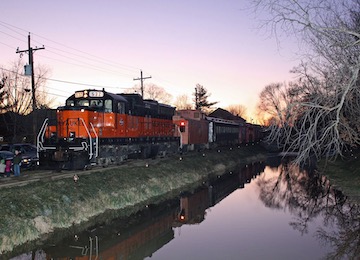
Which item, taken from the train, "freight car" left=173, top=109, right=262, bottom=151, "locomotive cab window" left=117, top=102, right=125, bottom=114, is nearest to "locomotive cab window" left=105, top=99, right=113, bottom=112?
the train

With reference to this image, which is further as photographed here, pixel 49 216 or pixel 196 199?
pixel 196 199

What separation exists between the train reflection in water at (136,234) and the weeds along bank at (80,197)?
881mm

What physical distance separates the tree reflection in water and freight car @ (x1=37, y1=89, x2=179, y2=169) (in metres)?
10.2

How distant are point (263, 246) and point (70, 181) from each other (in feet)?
30.0

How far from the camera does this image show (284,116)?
10148 mm

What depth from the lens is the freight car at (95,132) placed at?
63.7 ft

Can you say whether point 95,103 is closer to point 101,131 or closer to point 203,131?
point 101,131

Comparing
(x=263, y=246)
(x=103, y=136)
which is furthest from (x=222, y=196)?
(x=263, y=246)

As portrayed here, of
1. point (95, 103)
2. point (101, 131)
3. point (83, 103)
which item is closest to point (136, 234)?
point (101, 131)

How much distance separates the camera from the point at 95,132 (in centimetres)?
2027

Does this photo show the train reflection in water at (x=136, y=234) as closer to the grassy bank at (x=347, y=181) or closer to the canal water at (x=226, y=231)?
the canal water at (x=226, y=231)

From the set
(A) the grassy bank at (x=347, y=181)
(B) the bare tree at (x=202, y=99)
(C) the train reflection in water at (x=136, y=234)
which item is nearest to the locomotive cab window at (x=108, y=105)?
(C) the train reflection in water at (x=136, y=234)

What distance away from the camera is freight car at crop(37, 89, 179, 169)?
63.7 ft

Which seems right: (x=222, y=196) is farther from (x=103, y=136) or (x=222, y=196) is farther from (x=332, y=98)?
(x=332, y=98)
